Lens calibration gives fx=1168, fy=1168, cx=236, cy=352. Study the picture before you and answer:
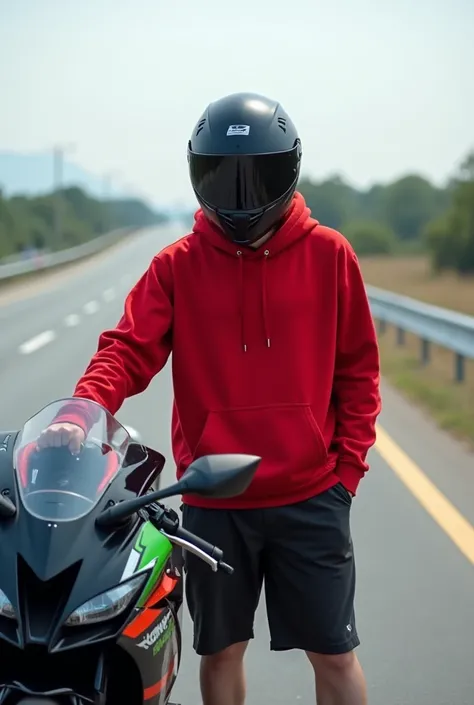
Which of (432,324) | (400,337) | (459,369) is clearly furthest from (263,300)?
(400,337)

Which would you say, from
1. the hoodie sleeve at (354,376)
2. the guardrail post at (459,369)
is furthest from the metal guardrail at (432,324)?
the hoodie sleeve at (354,376)

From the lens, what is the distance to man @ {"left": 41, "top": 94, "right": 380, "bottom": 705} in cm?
317

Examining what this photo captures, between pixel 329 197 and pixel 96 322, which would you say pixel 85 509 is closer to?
pixel 96 322

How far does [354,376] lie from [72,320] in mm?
19460

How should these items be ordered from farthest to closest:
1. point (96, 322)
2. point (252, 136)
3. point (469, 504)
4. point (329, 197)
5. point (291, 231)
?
point (329, 197)
point (96, 322)
point (469, 504)
point (291, 231)
point (252, 136)

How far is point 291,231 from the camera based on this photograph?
3.17 metres

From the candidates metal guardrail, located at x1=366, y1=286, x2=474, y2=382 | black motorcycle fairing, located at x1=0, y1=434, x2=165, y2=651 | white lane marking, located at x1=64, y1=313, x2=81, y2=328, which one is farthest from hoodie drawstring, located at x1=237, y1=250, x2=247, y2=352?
white lane marking, located at x1=64, y1=313, x2=81, y2=328

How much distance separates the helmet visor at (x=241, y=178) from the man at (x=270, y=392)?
7cm

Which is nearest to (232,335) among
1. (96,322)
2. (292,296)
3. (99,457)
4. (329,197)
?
(292,296)

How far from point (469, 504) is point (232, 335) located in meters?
4.07

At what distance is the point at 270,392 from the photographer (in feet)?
10.4

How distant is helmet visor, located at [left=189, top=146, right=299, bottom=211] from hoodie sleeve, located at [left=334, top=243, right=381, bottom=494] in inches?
12.1

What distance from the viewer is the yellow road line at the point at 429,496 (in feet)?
20.4

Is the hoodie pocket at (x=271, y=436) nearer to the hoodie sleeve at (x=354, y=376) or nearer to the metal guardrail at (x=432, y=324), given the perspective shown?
the hoodie sleeve at (x=354, y=376)
